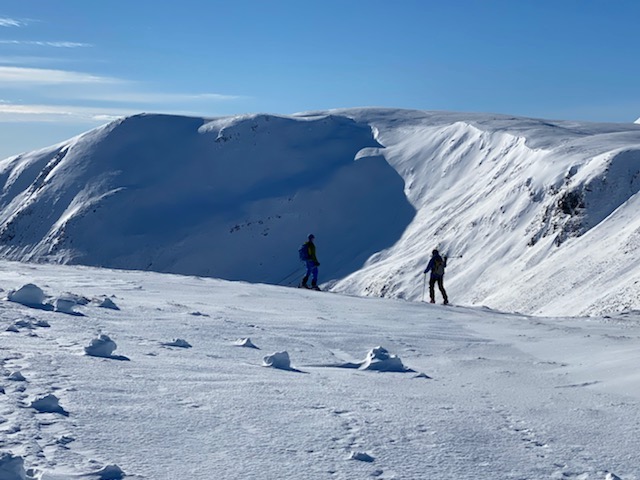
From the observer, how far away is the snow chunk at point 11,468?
4074mm

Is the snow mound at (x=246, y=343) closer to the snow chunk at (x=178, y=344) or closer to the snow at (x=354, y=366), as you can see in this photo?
the snow at (x=354, y=366)

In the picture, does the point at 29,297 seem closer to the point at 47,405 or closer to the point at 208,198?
the point at 47,405

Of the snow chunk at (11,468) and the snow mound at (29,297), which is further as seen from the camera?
the snow mound at (29,297)

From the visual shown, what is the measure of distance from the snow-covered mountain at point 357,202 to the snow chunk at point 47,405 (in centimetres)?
2049

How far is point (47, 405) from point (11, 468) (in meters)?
1.48

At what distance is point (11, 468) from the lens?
162 inches

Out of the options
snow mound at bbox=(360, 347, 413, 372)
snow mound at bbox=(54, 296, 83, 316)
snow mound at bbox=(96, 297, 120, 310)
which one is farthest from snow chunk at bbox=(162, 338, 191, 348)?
snow mound at bbox=(96, 297, 120, 310)

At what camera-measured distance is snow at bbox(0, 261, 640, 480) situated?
16.4 ft

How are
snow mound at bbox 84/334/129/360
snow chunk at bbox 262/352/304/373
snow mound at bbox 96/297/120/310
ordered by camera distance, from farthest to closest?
snow mound at bbox 96/297/120/310 < snow chunk at bbox 262/352/304/373 < snow mound at bbox 84/334/129/360

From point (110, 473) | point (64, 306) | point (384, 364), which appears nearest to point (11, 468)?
point (110, 473)

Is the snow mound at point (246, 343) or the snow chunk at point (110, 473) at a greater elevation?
the snow chunk at point (110, 473)

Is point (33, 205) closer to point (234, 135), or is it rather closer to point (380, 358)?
point (234, 135)

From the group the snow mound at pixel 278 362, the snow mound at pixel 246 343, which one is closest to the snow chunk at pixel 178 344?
the snow mound at pixel 246 343

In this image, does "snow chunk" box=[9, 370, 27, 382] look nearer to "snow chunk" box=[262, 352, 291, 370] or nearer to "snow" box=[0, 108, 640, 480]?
"snow" box=[0, 108, 640, 480]
